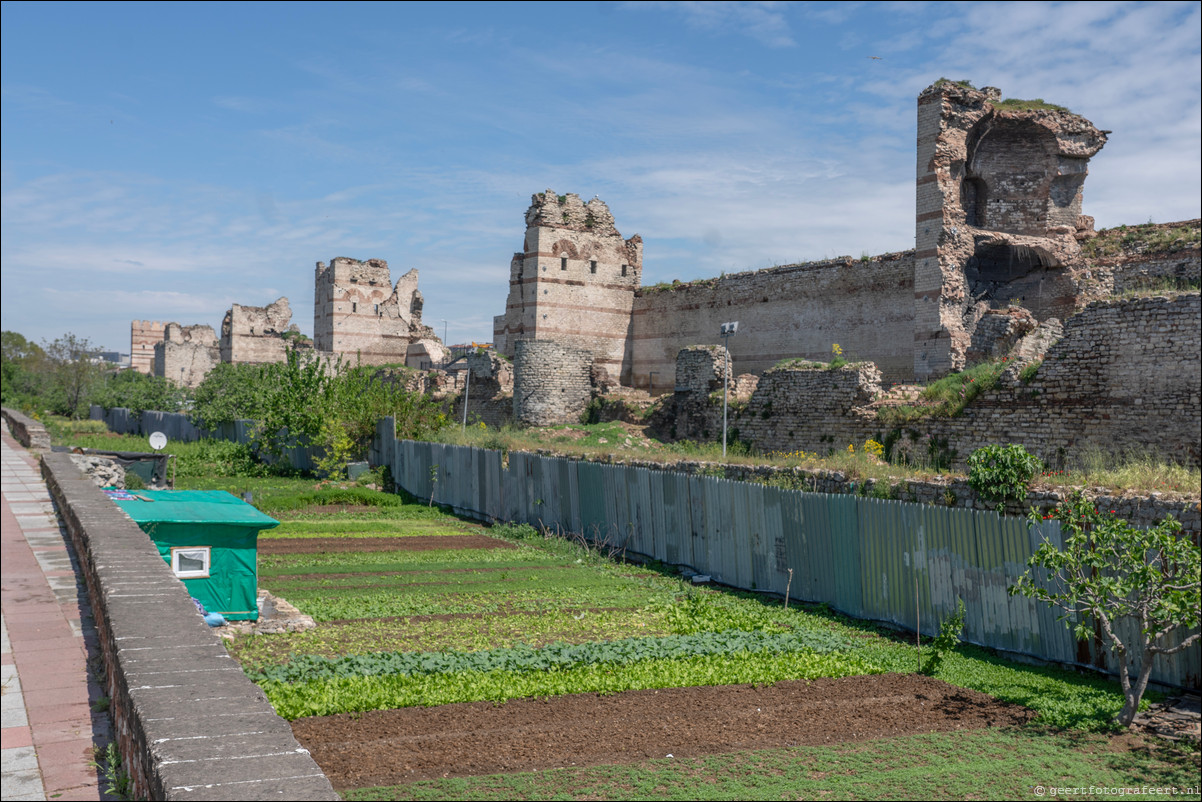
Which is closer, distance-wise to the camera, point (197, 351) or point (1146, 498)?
point (1146, 498)

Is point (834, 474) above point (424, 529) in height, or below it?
above

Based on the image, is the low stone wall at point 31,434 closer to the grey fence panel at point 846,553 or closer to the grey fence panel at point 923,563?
the grey fence panel at point 846,553

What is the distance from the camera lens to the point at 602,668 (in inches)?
319

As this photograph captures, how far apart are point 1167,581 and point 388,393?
22.8 metres

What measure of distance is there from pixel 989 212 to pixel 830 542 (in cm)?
1535

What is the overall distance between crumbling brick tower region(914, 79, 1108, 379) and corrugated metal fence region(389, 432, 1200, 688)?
1001 centimetres

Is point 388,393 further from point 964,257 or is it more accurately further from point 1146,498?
point 1146,498

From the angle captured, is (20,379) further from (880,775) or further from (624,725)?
(880,775)

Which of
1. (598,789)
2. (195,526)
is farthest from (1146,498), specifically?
(195,526)

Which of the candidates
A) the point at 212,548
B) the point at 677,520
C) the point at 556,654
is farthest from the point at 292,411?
the point at 556,654

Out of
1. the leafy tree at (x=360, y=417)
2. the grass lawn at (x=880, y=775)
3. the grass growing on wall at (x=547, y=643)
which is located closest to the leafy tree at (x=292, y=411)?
the leafy tree at (x=360, y=417)

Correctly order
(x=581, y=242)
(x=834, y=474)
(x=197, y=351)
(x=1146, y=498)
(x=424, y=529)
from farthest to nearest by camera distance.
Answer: (x=197, y=351) → (x=581, y=242) → (x=424, y=529) → (x=834, y=474) → (x=1146, y=498)

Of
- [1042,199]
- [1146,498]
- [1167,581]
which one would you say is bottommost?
[1167,581]

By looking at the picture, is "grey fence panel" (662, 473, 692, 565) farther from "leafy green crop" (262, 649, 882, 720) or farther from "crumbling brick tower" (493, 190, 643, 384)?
"crumbling brick tower" (493, 190, 643, 384)
